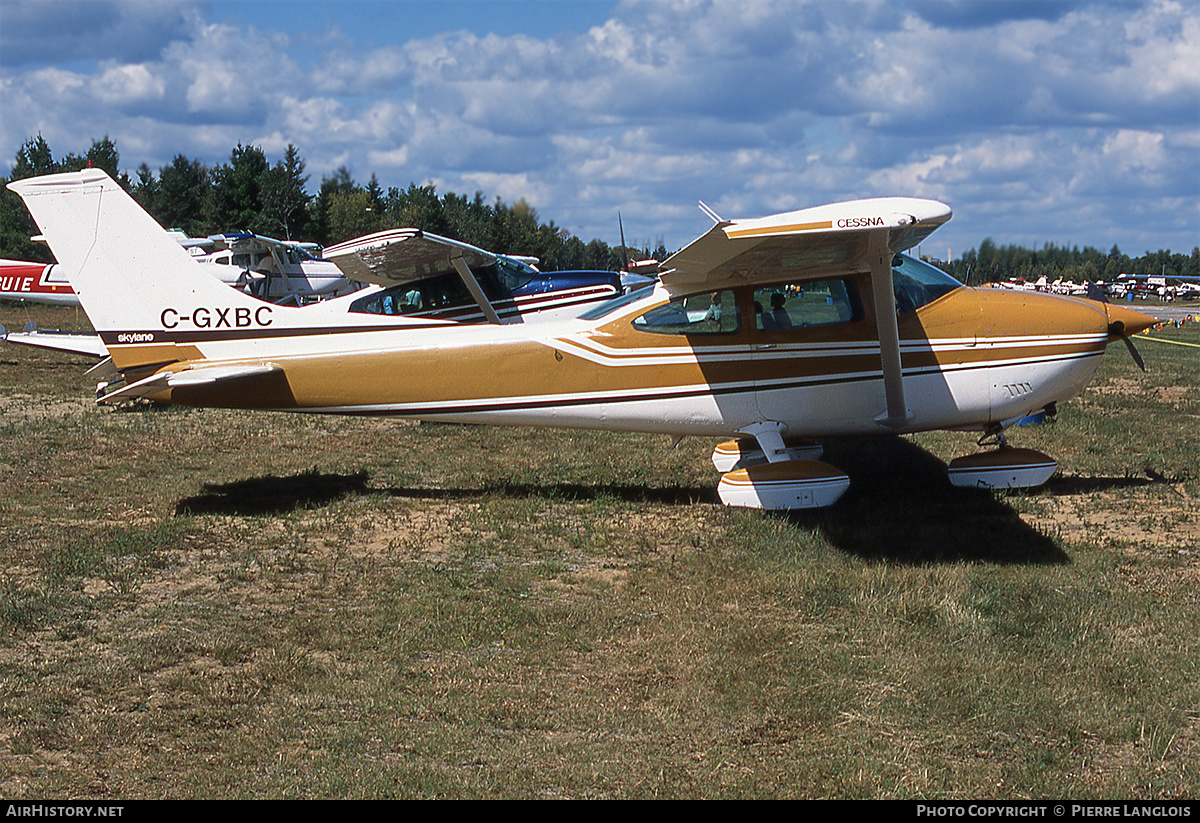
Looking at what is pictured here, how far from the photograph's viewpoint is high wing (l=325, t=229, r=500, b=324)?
40.8ft

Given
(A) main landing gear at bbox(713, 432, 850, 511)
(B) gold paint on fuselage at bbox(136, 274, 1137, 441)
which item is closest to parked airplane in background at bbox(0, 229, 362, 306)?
(B) gold paint on fuselage at bbox(136, 274, 1137, 441)

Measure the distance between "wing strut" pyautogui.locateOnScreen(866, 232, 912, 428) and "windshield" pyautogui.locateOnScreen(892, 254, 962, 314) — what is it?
29 centimetres

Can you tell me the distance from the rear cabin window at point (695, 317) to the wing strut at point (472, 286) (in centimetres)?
564

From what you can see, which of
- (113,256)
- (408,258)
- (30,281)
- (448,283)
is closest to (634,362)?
(113,256)

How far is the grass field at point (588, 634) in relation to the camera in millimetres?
4148

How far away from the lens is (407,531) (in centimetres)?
802

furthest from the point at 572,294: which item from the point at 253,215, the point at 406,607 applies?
the point at 253,215

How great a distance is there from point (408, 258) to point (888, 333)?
780 cm

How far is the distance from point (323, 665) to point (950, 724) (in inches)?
131

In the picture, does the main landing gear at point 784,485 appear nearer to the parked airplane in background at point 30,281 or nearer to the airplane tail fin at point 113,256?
the airplane tail fin at point 113,256

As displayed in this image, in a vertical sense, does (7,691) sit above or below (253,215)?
below
